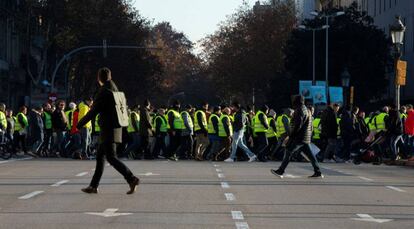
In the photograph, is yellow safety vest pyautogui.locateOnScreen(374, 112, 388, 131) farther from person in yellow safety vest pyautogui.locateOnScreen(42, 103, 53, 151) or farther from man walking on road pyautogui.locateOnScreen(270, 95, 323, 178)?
man walking on road pyautogui.locateOnScreen(270, 95, 323, 178)

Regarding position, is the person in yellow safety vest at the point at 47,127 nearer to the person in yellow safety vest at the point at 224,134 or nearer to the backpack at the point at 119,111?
the person in yellow safety vest at the point at 224,134

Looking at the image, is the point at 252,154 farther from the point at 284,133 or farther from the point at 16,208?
the point at 16,208

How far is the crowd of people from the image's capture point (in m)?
32.3

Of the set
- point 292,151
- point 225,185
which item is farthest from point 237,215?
point 292,151

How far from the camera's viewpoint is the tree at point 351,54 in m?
74.5

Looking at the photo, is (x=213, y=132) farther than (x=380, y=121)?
Yes

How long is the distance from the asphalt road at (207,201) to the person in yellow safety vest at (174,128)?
11209 millimetres

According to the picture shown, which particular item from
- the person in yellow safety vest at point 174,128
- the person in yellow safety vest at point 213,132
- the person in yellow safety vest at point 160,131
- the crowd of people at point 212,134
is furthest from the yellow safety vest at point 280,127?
the person in yellow safety vest at point 160,131

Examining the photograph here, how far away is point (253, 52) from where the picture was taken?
78688mm

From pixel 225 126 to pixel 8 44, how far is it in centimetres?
3455

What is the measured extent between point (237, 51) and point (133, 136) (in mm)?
45618

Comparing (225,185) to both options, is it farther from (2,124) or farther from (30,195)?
(2,124)

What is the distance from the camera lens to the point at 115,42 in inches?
2606

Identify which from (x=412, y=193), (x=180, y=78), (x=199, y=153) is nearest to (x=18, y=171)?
(x=412, y=193)
